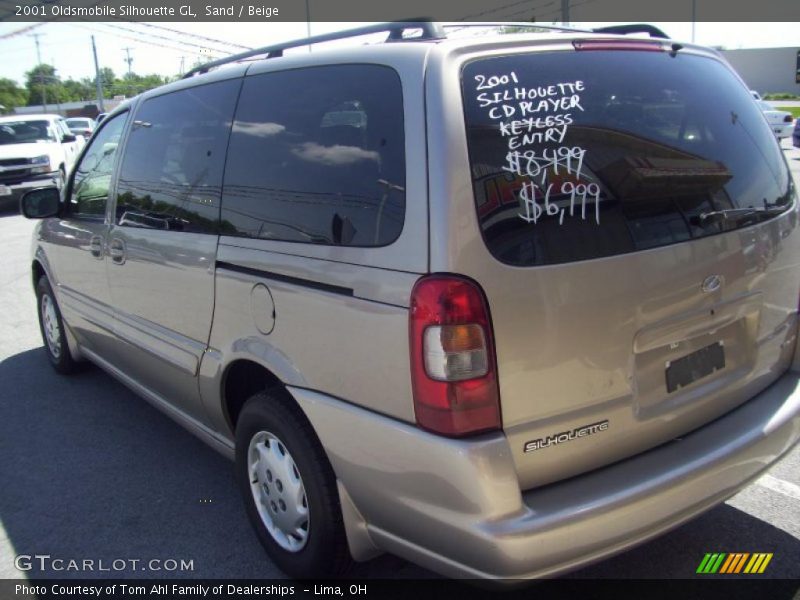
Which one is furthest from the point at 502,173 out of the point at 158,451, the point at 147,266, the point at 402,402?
the point at 158,451

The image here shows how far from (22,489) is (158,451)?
71cm

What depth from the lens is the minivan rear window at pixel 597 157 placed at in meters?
2.13

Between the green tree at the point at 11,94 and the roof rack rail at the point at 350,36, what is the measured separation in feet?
331

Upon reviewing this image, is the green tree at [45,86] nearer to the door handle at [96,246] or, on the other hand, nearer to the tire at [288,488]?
the door handle at [96,246]

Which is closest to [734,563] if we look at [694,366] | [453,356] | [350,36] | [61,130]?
[694,366]

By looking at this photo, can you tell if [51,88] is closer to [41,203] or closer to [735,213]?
[41,203]

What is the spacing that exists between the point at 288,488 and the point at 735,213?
6.45 ft

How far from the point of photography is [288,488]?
2.73 m

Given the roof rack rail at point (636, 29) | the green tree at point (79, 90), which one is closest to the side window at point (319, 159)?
the roof rack rail at point (636, 29)

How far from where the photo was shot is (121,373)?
429cm

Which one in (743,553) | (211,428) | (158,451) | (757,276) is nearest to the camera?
(757,276)

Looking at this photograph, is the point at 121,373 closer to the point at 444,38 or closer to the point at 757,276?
the point at 444,38

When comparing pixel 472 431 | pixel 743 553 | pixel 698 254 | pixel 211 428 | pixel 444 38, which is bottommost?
pixel 743 553

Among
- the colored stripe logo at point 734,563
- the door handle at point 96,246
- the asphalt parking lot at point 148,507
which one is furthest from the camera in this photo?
the door handle at point 96,246
